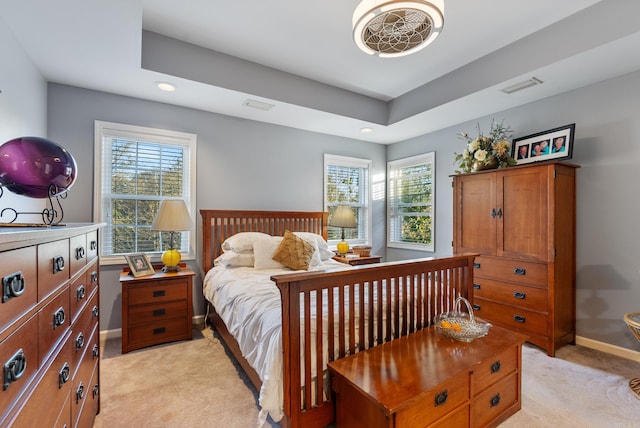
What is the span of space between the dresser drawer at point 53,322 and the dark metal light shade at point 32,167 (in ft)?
1.43

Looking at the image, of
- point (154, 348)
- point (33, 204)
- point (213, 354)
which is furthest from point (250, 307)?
point (33, 204)

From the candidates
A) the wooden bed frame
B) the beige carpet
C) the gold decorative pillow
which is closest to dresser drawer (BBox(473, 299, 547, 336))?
the beige carpet

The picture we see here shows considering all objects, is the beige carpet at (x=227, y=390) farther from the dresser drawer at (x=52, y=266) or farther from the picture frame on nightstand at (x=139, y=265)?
the dresser drawer at (x=52, y=266)

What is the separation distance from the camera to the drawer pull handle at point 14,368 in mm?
711

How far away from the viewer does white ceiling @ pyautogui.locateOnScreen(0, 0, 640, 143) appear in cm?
215

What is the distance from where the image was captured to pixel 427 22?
5.84 feet

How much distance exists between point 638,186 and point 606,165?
30 cm

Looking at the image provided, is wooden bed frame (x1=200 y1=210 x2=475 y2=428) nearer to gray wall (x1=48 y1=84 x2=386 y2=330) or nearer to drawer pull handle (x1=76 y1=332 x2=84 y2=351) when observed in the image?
drawer pull handle (x1=76 y1=332 x2=84 y2=351)

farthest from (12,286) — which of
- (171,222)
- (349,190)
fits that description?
(349,190)

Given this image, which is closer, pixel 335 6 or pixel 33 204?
pixel 335 6

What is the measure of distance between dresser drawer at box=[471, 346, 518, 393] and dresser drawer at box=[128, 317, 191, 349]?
2.56 metres

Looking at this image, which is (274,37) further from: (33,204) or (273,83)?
(33,204)

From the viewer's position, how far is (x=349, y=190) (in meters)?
4.89

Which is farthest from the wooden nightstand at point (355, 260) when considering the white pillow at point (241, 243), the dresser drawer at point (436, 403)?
the dresser drawer at point (436, 403)
